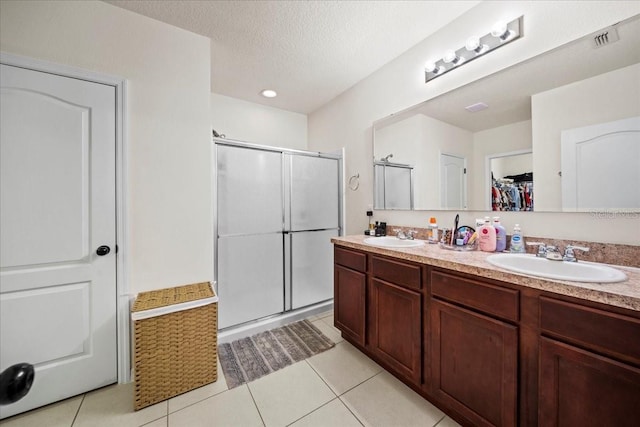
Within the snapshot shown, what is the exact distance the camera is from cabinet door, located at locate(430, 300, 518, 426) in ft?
3.50

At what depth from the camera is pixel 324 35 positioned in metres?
1.95

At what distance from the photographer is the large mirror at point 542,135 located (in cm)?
117

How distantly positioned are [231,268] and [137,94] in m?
1.54

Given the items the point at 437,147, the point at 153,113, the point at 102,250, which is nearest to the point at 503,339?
the point at 437,147

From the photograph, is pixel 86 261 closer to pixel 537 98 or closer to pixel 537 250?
pixel 537 250

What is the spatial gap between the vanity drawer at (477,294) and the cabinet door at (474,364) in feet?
0.14

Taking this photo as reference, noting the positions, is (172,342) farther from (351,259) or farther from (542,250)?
(542,250)

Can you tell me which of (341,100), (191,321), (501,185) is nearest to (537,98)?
(501,185)

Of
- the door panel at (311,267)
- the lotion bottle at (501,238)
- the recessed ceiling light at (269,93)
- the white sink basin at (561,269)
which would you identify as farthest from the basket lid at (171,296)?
the recessed ceiling light at (269,93)

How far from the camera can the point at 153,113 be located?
176 centimetres

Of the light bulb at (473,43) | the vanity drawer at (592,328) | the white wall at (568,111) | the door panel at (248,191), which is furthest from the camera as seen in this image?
the door panel at (248,191)

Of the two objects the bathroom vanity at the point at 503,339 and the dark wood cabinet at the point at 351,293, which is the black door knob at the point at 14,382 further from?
the dark wood cabinet at the point at 351,293

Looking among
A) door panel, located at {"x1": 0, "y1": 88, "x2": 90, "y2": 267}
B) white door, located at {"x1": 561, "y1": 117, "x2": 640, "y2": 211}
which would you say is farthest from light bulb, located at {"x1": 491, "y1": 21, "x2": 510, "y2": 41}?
door panel, located at {"x1": 0, "y1": 88, "x2": 90, "y2": 267}

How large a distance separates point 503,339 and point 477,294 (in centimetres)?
20
